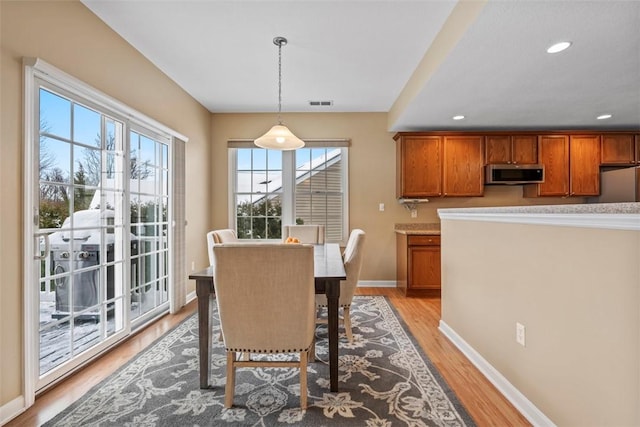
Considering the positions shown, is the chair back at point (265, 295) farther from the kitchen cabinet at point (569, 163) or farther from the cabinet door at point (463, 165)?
the kitchen cabinet at point (569, 163)

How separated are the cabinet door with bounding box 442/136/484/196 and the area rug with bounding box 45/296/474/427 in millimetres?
2583

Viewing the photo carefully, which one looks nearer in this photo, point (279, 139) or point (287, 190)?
point (279, 139)

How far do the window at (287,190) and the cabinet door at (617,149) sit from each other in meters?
3.64

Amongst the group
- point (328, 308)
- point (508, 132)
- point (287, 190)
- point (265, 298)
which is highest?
point (508, 132)

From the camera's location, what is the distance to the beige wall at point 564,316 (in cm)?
116

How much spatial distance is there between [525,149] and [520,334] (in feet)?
11.4

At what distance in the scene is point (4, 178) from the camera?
66.4 inches

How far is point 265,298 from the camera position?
165cm

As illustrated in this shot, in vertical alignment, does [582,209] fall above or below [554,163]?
below

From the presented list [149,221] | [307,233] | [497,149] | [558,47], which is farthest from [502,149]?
[149,221]

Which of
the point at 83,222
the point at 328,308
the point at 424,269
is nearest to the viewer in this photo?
the point at 328,308

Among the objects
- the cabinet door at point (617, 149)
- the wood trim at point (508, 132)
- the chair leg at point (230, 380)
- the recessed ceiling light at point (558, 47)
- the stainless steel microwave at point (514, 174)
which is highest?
the recessed ceiling light at point (558, 47)

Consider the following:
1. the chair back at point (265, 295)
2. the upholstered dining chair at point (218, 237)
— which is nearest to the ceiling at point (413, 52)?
the upholstered dining chair at point (218, 237)

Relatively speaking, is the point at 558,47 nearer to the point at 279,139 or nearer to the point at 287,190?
the point at 279,139
